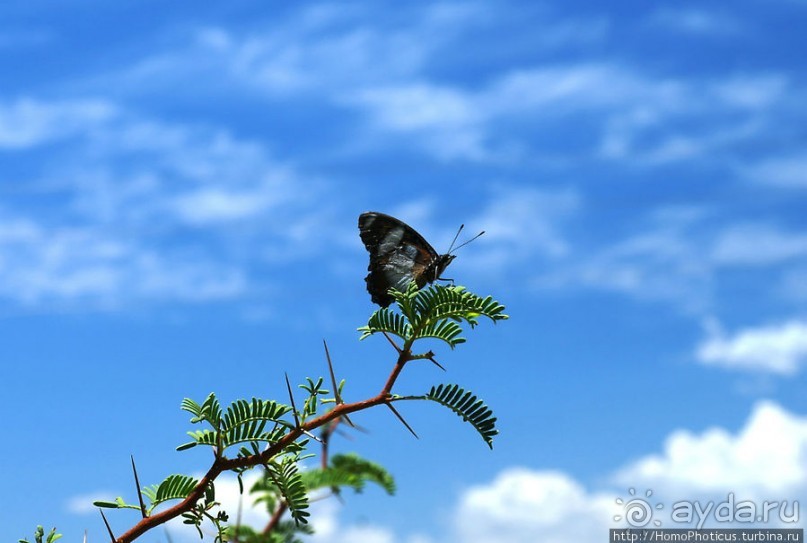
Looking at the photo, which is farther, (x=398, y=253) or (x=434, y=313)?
(x=398, y=253)

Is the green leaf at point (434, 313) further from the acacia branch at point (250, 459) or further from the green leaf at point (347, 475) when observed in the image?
the green leaf at point (347, 475)

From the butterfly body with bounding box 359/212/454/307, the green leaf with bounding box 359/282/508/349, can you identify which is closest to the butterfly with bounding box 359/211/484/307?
the butterfly body with bounding box 359/212/454/307

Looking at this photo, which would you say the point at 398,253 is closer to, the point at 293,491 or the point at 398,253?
the point at 398,253

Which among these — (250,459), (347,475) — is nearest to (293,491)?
(250,459)

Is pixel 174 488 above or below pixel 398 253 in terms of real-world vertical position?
below

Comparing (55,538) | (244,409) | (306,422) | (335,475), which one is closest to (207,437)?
(244,409)

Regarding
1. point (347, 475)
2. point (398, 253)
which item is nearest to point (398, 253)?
point (398, 253)

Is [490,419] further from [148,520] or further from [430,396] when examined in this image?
[148,520]
